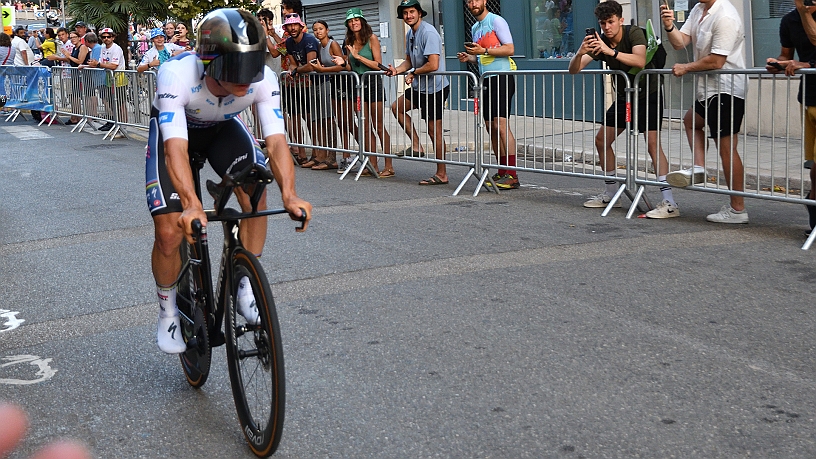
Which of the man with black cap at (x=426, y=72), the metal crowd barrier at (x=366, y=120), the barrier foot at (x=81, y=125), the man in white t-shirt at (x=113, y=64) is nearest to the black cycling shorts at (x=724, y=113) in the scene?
the metal crowd barrier at (x=366, y=120)

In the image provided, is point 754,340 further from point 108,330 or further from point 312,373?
point 108,330

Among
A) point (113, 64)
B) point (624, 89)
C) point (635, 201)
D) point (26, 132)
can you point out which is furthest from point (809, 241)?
point (26, 132)

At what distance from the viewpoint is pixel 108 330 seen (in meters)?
5.51

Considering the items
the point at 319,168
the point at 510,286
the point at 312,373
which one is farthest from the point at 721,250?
the point at 319,168

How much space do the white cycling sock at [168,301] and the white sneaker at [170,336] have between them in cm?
2

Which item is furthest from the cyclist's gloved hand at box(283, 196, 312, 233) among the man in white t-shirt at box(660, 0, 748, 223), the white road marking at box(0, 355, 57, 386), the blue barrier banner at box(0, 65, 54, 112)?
the blue barrier banner at box(0, 65, 54, 112)

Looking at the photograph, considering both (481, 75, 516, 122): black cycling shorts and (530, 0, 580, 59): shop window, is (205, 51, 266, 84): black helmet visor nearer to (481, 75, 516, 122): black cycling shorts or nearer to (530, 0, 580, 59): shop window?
(481, 75, 516, 122): black cycling shorts

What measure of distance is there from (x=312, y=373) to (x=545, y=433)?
125 cm

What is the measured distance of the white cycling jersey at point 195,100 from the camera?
4.04 metres

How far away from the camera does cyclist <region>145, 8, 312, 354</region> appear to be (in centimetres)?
379

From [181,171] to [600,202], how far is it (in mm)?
5939

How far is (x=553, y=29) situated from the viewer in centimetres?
1864

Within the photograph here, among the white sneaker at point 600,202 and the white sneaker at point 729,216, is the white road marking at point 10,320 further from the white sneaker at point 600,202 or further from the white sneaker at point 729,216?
the white sneaker at point 729,216

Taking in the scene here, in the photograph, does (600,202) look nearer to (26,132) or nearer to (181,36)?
(181,36)
